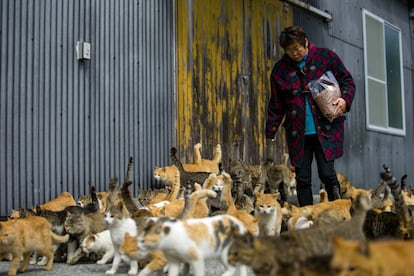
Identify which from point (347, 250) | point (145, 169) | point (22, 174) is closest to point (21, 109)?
point (22, 174)

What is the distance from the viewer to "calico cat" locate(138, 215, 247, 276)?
2.92 metres

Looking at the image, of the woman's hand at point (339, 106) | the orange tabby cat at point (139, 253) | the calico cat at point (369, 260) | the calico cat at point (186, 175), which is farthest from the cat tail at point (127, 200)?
the calico cat at point (369, 260)

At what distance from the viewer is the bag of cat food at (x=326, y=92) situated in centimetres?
513

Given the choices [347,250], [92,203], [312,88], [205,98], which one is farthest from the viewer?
[205,98]

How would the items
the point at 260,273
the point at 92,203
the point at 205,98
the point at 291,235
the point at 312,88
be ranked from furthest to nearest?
the point at 205,98
the point at 92,203
the point at 312,88
the point at 291,235
the point at 260,273

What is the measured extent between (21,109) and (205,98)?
292 cm

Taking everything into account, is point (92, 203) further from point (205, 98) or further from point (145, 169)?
point (205, 98)

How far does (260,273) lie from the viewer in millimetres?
2355

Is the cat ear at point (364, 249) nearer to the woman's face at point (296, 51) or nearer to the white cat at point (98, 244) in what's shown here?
the white cat at point (98, 244)

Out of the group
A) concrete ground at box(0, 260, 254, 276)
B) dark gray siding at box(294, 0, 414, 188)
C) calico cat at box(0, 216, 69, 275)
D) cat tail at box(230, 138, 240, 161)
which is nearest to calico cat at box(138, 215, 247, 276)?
concrete ground at box(0, 260, 254, 276)

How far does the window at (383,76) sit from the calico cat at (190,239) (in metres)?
9.06

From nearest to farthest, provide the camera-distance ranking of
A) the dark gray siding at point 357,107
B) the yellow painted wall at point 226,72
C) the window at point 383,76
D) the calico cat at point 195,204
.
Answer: the calico cat at point 195,204 → the yellow painted wall at point 226,72 → the dark gray siding at point 357,107 → the window at point 383,76

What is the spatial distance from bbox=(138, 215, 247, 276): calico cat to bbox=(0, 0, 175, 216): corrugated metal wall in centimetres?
305

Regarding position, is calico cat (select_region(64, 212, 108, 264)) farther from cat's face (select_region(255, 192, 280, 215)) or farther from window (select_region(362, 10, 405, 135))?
window (select_region(362, 10, 405, 135))
